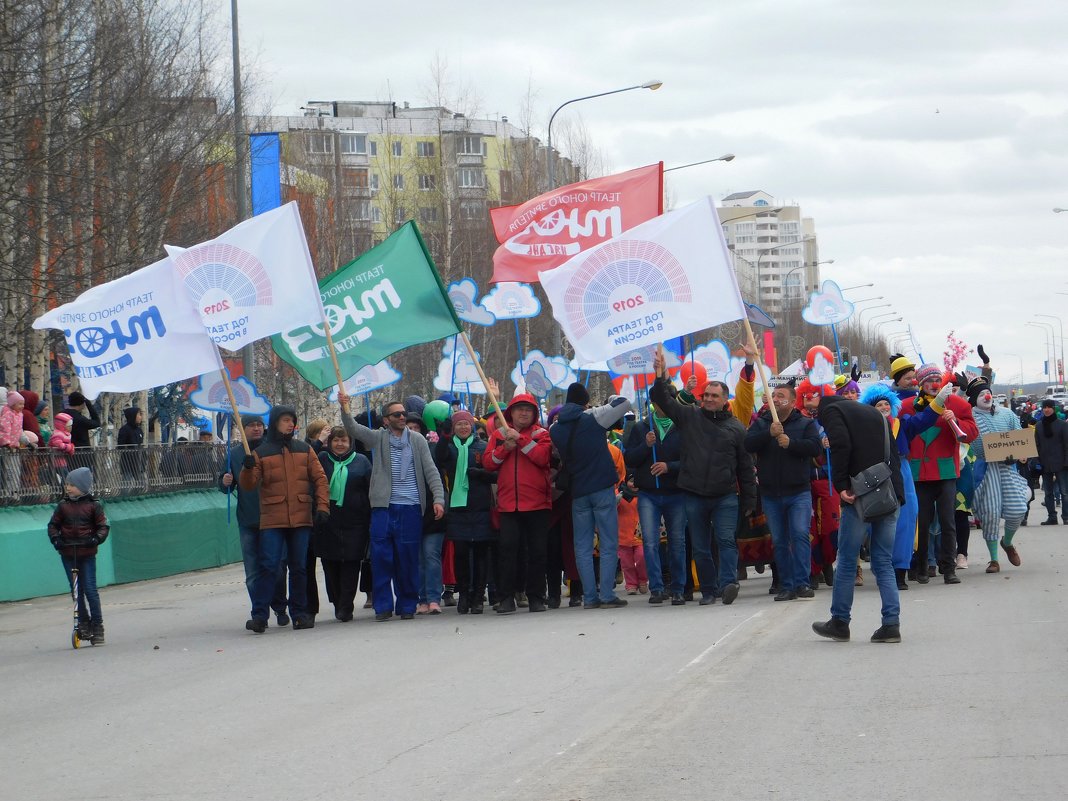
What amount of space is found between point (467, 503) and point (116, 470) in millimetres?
8362

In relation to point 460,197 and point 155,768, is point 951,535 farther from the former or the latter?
point 460,197

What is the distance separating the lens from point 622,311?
13.8m

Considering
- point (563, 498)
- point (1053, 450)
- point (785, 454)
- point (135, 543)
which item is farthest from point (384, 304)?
point (1053, 450)

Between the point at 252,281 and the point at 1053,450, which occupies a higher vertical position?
the point at 252,281

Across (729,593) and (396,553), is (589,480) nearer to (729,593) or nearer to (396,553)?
(729,593)

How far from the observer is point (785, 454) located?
13672mm

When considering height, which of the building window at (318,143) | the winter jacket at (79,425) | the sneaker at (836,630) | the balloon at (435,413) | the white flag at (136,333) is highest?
the building window at (318,143)

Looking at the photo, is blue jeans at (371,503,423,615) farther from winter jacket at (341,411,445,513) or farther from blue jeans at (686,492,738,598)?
blue jeans at (686,492,738,598)

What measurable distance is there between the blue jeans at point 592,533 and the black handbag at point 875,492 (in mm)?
3493

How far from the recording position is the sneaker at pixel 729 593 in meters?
13.6

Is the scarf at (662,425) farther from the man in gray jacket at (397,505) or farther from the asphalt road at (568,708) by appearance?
the man in gray jacket at (397,505)

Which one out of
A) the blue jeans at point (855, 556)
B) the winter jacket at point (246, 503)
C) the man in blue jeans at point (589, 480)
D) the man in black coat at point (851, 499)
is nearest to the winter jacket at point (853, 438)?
the man in black coat at point (851, 499)

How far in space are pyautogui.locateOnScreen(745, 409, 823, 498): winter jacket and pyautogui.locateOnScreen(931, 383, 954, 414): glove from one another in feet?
3.52

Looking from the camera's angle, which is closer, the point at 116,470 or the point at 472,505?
the point at 472,505
